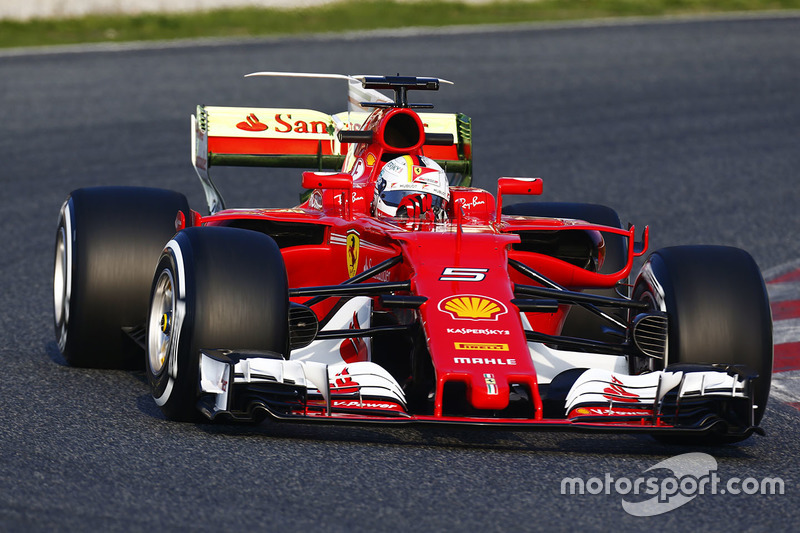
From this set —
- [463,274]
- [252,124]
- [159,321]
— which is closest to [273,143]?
[252,124]

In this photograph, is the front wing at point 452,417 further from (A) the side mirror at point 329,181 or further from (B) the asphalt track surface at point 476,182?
(A) the side mirror at point 329,181

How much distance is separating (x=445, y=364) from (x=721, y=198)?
8.63 m

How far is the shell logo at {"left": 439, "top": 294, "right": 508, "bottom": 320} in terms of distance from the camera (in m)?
6.00

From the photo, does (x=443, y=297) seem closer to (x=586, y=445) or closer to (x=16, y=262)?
(x=586, y=445)

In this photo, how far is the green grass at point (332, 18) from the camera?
21.9 m

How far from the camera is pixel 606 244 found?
26.9ft

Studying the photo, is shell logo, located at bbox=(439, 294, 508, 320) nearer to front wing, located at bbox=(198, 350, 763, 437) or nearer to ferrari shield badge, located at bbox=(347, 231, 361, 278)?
front wing, located at bbox=(198, 350, 763, 437)

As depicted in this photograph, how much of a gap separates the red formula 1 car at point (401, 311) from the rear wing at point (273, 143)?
1085 millimetres

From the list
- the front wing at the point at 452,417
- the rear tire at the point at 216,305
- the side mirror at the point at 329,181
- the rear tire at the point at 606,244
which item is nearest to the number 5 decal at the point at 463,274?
the front wing at the point at 452,417

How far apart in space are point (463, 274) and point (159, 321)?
1404 mm

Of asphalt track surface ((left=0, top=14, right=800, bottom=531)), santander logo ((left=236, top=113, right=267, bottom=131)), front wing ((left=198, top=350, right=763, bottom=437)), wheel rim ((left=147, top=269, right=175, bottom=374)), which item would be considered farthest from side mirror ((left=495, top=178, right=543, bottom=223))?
santander logo ((left=236, top=113, right=267, bottom=131))

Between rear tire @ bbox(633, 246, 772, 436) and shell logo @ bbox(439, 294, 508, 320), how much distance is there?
0.79 m

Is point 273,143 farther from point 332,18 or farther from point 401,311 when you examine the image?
point 332,18

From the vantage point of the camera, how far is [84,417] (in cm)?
631
